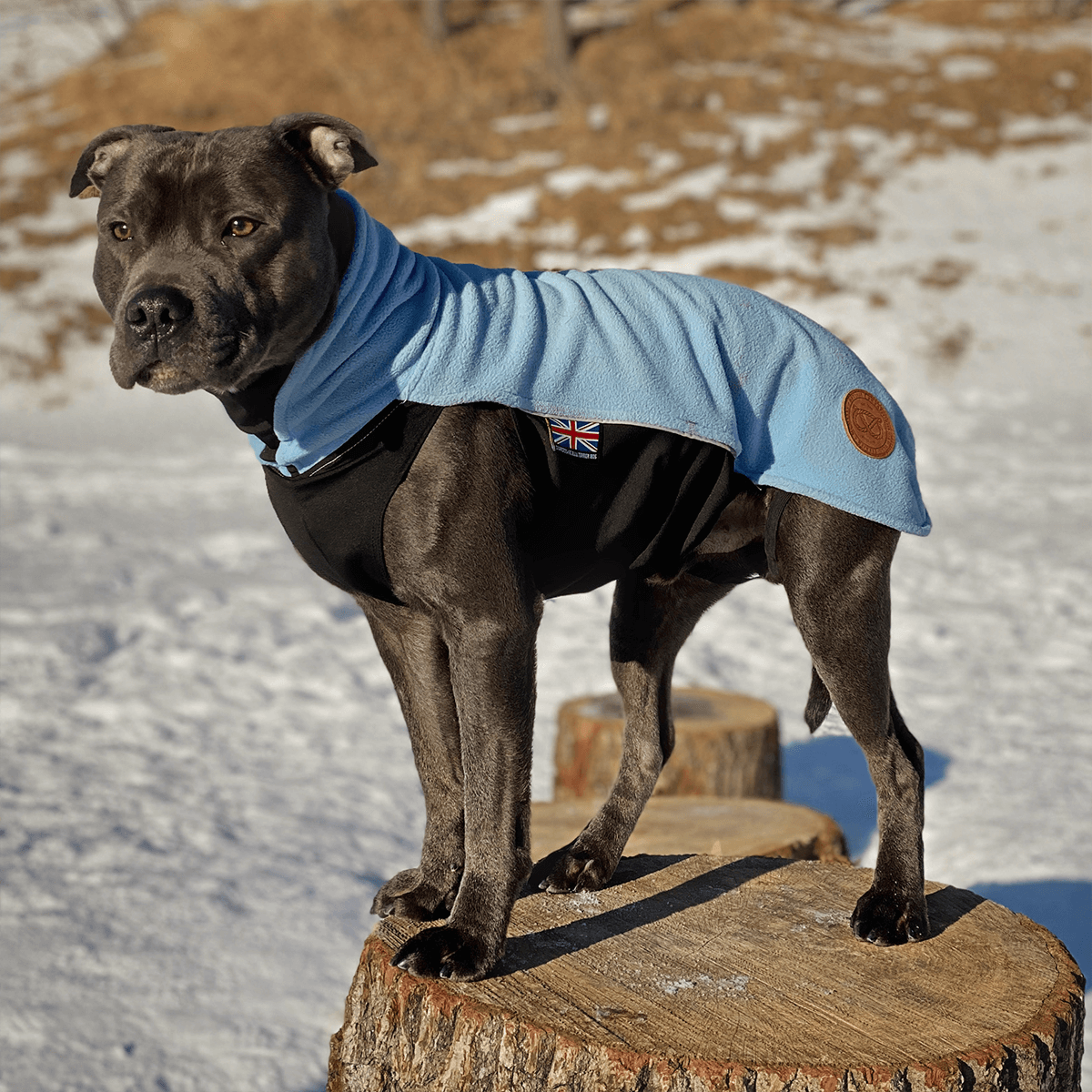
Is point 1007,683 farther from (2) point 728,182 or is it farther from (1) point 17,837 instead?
(2) point 728,182

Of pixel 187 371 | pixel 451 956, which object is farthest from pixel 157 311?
pixel 451 956

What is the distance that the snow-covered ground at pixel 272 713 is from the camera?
4148mm

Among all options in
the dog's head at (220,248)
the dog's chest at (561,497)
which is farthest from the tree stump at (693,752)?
the dog's head at (220,248)

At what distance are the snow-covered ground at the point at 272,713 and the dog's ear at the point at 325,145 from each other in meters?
1.77

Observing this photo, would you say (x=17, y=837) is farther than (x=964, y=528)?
No

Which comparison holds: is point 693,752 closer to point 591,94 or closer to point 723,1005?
point 723,1005

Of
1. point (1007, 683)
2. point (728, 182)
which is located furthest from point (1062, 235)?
point (1007, 683)

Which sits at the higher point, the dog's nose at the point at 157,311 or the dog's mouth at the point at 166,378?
the dog's nose at the point at 157,311

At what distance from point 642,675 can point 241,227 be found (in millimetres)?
1562

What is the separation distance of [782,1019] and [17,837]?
12.3 ft

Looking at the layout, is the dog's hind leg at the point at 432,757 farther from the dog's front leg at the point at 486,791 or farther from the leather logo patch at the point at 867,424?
the leather logo patch at the point at 867,424

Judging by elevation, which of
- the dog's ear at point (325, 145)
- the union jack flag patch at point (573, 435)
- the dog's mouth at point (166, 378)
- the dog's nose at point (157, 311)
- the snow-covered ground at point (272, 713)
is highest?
the dog's ear at point (325, 145)

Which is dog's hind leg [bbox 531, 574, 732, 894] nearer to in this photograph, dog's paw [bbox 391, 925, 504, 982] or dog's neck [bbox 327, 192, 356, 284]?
dog's paw [bbox 391, 925, 504, 982]

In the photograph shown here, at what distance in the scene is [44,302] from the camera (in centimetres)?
1418
